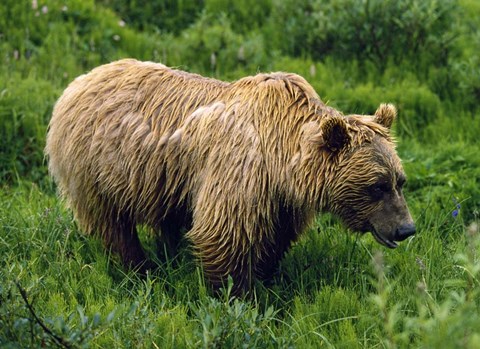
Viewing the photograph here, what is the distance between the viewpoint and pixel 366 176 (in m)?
4.94

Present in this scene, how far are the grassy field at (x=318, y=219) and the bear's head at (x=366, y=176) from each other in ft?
0.87

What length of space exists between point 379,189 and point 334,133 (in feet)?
1.42

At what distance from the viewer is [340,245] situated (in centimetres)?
574

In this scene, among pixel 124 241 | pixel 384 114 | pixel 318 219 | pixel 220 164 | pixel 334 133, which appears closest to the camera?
pixel 334 133

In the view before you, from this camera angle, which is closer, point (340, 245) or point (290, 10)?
point (340, 245)

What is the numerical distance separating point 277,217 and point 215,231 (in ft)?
1.31

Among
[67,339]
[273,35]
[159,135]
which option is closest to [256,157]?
[159,135]

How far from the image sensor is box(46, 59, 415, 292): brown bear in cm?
498

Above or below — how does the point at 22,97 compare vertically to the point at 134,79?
below

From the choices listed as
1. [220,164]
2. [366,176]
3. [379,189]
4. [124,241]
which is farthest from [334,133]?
[124,241]

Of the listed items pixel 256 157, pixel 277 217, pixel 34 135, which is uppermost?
pixel 256 157

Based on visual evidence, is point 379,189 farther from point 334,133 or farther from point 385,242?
point 334,133

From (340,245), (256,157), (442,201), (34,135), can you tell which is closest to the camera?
(256,157)

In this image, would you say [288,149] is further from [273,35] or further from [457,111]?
[273,35]
